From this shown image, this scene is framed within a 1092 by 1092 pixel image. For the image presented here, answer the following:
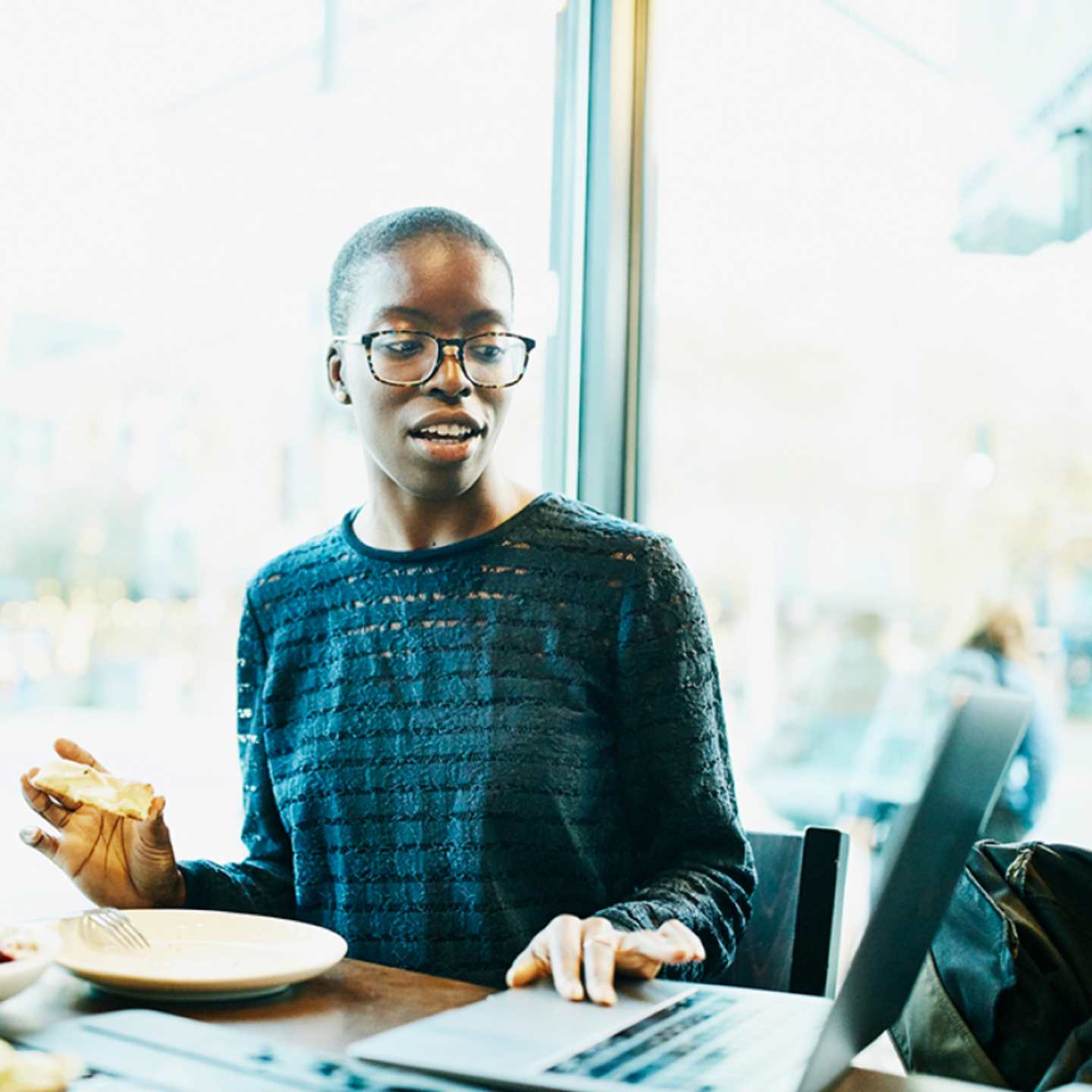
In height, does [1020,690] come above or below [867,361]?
below

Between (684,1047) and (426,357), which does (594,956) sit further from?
(426,357)

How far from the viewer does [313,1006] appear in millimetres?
1065

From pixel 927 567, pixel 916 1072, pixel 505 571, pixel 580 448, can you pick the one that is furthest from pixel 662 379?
pixel 916 1072

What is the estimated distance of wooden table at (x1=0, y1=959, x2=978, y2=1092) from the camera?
1.00m

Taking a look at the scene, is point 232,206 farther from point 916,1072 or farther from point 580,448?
point 916,1072

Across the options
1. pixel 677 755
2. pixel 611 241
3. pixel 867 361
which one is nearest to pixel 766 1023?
pixel 677 755

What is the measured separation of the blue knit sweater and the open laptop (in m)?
0.41

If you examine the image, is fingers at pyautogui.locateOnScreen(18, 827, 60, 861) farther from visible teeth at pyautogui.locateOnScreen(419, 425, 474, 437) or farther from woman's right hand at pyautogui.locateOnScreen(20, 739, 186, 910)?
visible teeth at pyautogui.locateOnScreen(419, 425, 474, 437)

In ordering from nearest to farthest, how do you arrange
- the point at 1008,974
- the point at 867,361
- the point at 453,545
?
1. the point at 1008,974
2. the point at 453,545
3. the point at 867,361

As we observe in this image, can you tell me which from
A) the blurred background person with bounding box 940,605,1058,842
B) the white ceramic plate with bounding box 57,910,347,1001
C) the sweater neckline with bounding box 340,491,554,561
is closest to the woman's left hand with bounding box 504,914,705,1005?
the white ceramic plate with bounding box 57,910,347,1001

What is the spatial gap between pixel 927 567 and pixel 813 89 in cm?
96

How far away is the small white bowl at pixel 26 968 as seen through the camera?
1001mm

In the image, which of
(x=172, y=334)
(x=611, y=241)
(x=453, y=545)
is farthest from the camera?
(x=611, y=241)

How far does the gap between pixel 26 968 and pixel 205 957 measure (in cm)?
20
